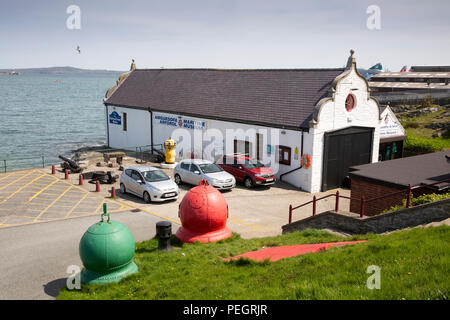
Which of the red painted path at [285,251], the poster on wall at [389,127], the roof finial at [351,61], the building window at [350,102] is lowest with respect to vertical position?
the red painted path at [285,251]

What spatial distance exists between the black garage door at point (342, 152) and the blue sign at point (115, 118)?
2026 cm

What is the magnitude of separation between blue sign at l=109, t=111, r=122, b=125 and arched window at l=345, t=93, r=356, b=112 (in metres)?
20.6

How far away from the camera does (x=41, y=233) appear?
14820 millimetres

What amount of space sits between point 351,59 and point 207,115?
397 inches

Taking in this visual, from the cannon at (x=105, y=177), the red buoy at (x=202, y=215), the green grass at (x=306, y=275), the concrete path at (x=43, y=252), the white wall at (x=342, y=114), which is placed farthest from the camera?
the cannon at (x=105, y=177)

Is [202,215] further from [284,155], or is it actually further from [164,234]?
[284,155]

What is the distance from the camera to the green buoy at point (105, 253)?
30.4ft

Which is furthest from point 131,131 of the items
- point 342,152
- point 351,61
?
point 351,61

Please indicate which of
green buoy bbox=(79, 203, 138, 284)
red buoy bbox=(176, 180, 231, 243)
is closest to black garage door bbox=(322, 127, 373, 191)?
red buoy bbox=(176, 180, 231, 243)

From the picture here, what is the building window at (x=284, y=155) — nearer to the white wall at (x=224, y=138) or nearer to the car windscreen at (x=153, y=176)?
the white wall at (x=224, y=138)

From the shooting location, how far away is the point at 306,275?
25.9 ft

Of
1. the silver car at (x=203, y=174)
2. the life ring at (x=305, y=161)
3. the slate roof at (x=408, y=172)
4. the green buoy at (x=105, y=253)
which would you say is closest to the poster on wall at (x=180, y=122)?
the silver car at (x=203, y=174)

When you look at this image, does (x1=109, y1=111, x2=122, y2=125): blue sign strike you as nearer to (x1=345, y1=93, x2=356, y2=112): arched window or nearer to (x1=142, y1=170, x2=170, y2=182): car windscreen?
(x1=142, y1=170, x2=170, y2=182): car windscreen

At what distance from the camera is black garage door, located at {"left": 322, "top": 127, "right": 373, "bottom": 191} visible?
23.2 meters
